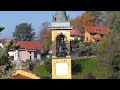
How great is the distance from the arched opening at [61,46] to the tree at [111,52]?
7496mm

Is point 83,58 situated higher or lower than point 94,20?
lower

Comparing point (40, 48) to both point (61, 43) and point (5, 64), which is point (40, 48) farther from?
point (5, 64)

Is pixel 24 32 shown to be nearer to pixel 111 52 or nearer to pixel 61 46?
pixel 111 52

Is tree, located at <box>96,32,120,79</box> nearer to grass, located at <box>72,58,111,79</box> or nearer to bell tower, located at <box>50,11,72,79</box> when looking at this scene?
grass, located at <box>72,58,111,79</box>

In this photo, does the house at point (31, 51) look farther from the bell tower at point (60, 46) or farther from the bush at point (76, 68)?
the bell tower at point (60, 46)

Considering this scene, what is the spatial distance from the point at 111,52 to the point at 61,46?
32.3ft

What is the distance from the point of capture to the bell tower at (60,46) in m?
13.6

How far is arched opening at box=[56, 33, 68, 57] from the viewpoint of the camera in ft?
44.1

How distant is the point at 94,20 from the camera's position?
39031 millimetres

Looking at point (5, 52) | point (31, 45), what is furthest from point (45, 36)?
point (5, 52)

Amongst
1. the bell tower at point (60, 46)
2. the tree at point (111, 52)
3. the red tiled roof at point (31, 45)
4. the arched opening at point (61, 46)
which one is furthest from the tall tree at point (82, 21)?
the arched opening at point (61, 46)
